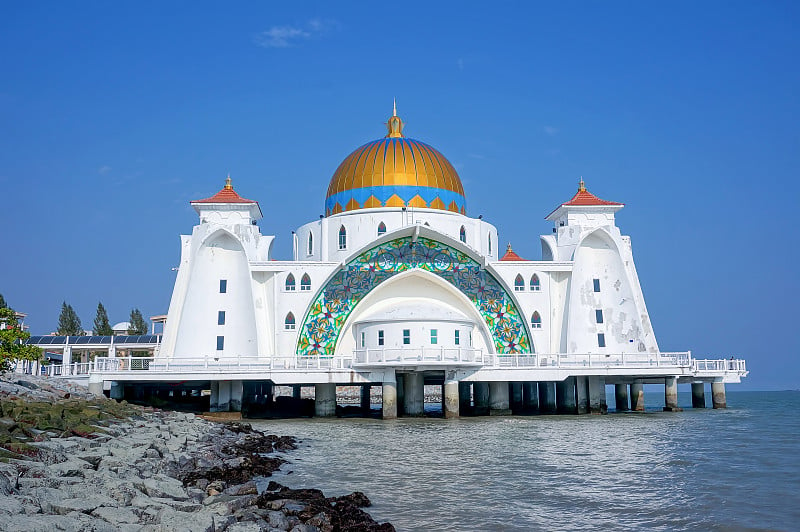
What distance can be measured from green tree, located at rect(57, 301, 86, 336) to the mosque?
36643 millimetres

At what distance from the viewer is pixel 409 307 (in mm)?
33000

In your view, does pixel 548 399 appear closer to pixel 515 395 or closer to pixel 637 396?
pixel 637 396

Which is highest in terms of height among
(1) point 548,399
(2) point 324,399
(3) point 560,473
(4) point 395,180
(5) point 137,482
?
(4) point 395,180

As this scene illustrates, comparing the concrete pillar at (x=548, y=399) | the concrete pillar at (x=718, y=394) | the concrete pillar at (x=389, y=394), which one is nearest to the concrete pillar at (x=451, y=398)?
the concrete pillar at (x=389, y=394)

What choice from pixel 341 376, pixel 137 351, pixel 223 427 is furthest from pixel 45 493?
pixel 137 351

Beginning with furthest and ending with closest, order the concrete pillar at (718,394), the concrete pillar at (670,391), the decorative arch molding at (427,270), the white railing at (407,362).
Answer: the concrete pillar at (718,394) < the decorative arch molding at (427,270) < the concrete pillar at (670,391) < the white railing at (407,362)

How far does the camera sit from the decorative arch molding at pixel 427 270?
34625 mm

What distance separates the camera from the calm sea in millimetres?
12625

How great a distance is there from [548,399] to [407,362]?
974 cm

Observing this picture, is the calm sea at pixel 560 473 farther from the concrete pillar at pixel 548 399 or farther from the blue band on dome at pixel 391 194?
the blue band on dome at pixel 391 194

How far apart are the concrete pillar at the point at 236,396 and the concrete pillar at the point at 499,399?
10617 mm

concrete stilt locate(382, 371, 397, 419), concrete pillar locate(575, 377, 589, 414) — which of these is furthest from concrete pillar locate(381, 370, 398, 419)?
concrete pillar locate(575, 377, 589, 414)

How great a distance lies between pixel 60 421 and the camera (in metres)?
16.2

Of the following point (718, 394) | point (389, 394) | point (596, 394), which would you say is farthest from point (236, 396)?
point (718, 394)
